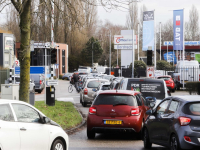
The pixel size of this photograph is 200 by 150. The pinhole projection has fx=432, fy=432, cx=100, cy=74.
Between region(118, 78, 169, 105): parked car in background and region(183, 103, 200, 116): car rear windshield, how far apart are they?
7.21m

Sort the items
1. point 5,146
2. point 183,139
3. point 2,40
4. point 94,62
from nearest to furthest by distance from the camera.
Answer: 1. point 5,146
2. point 183,139
3. point 2,40
4. point 94,62

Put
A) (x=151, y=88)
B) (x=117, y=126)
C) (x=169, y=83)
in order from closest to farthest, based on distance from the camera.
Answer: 1. (x=117, y=126)
2. (x=151, y=88)
3. (x=169, y=83)

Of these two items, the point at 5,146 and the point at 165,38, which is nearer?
the point at 5,146

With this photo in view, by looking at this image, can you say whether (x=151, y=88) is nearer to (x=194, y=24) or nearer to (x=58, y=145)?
(x=58, y=145)

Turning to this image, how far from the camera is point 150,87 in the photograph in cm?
1609

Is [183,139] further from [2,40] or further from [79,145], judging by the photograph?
[2,40]

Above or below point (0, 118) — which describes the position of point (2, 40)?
above

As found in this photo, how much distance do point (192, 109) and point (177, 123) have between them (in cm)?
41

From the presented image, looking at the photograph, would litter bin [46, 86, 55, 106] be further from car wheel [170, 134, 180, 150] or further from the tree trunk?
car wheel [170, 134, 180, 150]

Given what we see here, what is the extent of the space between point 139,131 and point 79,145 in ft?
6.53

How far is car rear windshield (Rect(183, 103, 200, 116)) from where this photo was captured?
28.2ft

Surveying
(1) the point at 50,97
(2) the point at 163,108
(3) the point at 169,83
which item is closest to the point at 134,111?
(2) the point at 163,108

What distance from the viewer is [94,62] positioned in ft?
364

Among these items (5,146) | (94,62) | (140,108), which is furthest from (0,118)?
(94,62)
